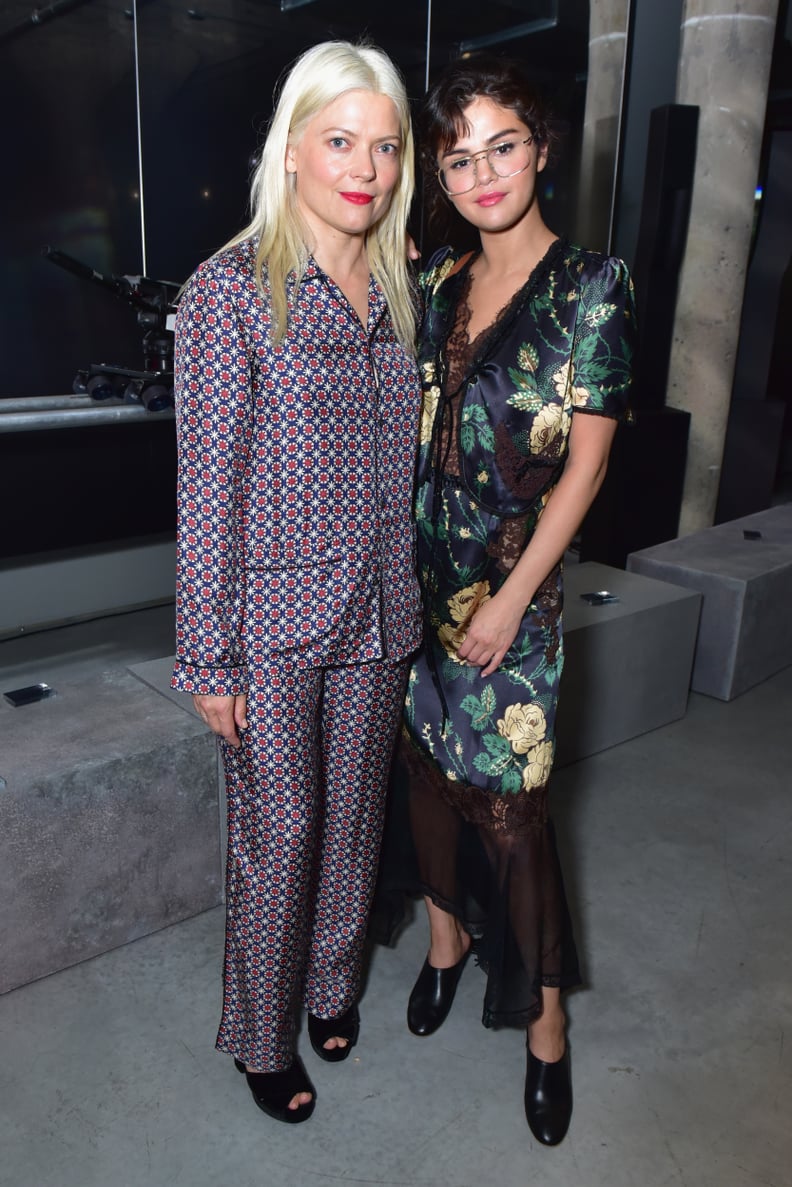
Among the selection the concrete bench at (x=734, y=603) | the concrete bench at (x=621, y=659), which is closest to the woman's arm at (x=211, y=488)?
the concrete bench at (x=621, y=659)

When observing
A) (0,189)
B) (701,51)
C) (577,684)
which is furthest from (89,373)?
(701,51)

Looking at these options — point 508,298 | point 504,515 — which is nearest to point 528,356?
point 508,298

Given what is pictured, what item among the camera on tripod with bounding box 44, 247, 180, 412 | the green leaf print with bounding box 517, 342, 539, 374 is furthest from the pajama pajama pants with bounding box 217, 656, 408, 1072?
the camera on tripod with bounding box 44, 247, 180, 412

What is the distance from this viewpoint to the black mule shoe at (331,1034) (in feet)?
5.90

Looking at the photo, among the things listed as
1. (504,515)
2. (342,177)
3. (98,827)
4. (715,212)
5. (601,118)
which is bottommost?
(98,827)

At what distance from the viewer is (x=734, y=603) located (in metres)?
3.34

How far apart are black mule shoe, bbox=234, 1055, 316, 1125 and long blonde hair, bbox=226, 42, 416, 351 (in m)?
1.21

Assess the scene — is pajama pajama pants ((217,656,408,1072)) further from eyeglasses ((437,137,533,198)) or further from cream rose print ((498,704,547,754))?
eyeglasses ((437,137,533,198))

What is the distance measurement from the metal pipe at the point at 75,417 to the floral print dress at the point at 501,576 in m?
1.72

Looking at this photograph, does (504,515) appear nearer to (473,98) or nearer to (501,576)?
(501,576)

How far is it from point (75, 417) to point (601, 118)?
13.0 feet

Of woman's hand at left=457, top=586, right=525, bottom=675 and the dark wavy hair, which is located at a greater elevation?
the dark wavy hair

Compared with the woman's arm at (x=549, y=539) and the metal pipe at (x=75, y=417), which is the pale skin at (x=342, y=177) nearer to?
the woman's arm at (x=549, y=539)

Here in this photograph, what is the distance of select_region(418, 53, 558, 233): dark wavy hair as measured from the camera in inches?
55.7
